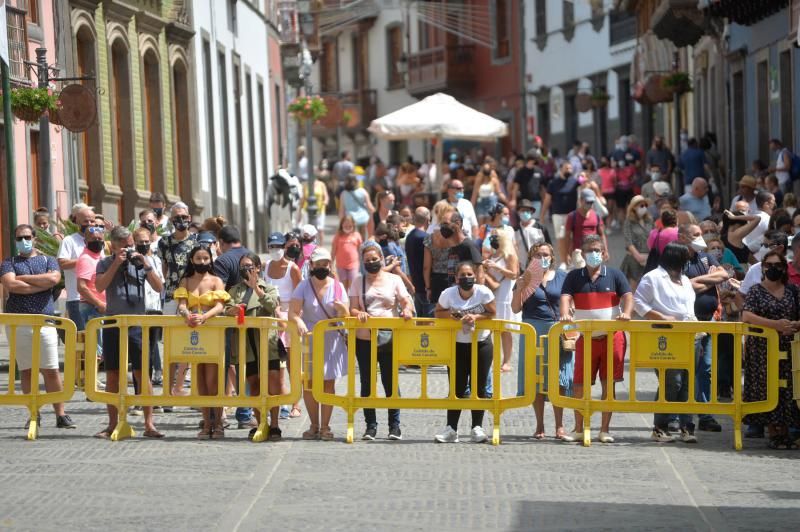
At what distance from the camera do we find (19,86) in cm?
2011

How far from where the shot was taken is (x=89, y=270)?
15.7 metres

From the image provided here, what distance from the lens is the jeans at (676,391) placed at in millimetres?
13664

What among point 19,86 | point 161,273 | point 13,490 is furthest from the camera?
point 19,86

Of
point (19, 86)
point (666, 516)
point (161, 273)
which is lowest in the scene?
point (666, 516)

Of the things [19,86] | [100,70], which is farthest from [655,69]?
[19,86]

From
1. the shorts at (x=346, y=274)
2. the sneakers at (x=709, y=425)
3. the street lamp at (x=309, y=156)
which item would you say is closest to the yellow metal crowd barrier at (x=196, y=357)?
the sneakers at (x=709, y=425)

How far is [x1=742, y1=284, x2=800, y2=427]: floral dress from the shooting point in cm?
1345

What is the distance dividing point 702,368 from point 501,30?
42.2 meters

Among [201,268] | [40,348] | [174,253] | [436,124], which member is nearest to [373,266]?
[201,268]

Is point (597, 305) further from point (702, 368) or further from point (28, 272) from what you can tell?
point (28, 272)

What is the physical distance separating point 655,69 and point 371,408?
26.4m

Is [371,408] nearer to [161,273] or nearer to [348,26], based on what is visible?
[161,273]

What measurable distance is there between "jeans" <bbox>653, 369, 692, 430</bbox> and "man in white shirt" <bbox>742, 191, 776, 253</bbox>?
15.2ft

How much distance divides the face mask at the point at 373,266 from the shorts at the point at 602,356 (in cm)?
159
